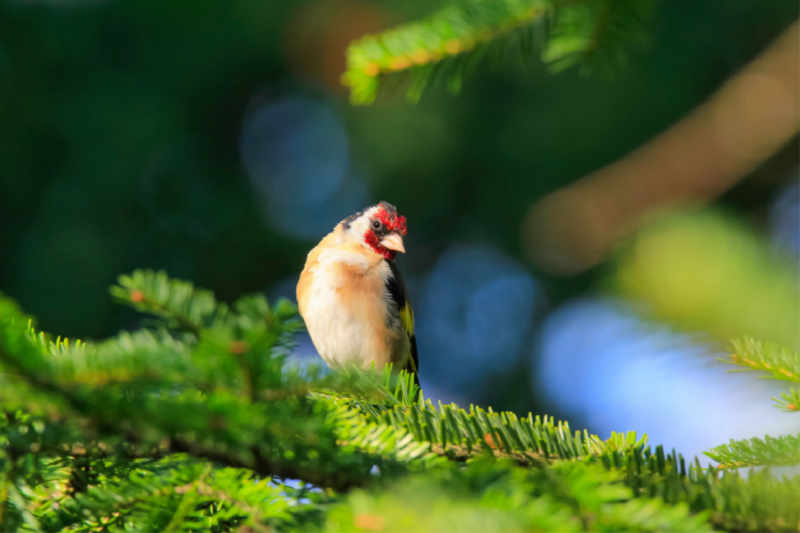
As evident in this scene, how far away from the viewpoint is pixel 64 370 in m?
0.67

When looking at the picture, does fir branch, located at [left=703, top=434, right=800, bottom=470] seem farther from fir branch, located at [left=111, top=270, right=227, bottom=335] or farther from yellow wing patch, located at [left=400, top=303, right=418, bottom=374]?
yellow wing patch, located at [left=400, top=303, right=418, bottom=374]

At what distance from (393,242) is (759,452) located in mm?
2092

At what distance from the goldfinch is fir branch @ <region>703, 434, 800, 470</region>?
174cm

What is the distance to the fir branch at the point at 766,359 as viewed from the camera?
1.14 meters

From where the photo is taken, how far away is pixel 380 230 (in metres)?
3.14

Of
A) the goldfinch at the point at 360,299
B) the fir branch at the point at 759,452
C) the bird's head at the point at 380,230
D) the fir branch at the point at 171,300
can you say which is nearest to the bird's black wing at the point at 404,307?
the goldfinch at the point at 360,299

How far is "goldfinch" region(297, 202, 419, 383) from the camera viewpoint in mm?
2818

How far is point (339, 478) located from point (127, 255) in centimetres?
351

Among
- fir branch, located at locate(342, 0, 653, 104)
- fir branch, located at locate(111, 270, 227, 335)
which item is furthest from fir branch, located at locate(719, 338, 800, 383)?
fir branch, located at locate(111, 270, 227, 335)

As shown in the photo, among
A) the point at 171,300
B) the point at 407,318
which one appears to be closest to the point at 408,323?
the point at 407,318

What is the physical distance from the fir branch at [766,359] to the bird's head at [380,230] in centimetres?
199

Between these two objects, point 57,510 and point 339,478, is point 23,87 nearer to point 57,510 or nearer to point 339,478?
point 57,510

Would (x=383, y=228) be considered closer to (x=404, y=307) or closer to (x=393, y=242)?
(x=393, y=242)

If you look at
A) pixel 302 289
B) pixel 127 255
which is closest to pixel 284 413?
pixel 302 289
